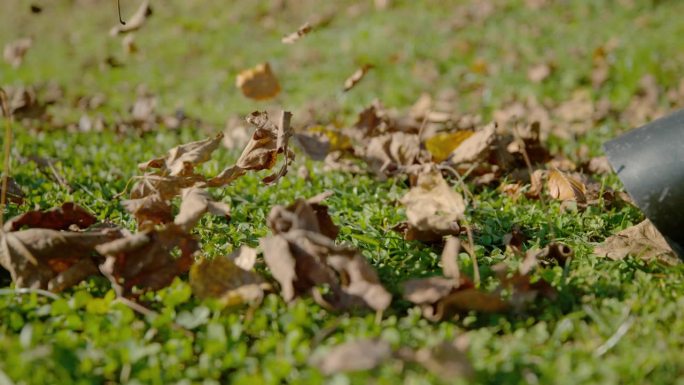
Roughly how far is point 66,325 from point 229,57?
5.35 m

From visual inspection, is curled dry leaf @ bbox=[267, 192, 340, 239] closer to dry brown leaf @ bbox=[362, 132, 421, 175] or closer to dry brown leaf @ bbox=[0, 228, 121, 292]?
dry brown leaf @ bbox=[0, 228, 121, 292]

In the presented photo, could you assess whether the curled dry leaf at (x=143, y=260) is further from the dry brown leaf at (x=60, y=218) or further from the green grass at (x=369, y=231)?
the dry brown leaf at (x=60, y=218)

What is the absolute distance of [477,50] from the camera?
5.85 m

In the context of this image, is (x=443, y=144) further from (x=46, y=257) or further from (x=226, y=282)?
(x=46, y=257)

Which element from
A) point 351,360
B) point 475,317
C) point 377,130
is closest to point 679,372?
point 475,317

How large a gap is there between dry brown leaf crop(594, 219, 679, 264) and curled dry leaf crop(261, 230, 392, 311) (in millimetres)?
858

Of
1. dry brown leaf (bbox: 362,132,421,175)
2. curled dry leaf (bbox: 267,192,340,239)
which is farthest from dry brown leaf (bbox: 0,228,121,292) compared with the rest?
dry brown leaf (bbox: 362,132,421,175)

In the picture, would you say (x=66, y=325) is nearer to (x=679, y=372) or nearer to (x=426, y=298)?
(x=426, y=298)

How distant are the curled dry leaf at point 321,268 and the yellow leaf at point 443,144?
1304 mm

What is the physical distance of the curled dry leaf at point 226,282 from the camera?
1.67 metres

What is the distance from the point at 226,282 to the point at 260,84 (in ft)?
7.48

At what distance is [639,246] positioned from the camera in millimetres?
2010

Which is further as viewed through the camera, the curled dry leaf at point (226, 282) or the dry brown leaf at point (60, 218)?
the dry brown leaf at point (60, 218)

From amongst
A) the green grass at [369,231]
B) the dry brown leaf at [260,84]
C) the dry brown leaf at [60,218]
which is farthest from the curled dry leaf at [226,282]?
the dry brown leaf at [260,84]
